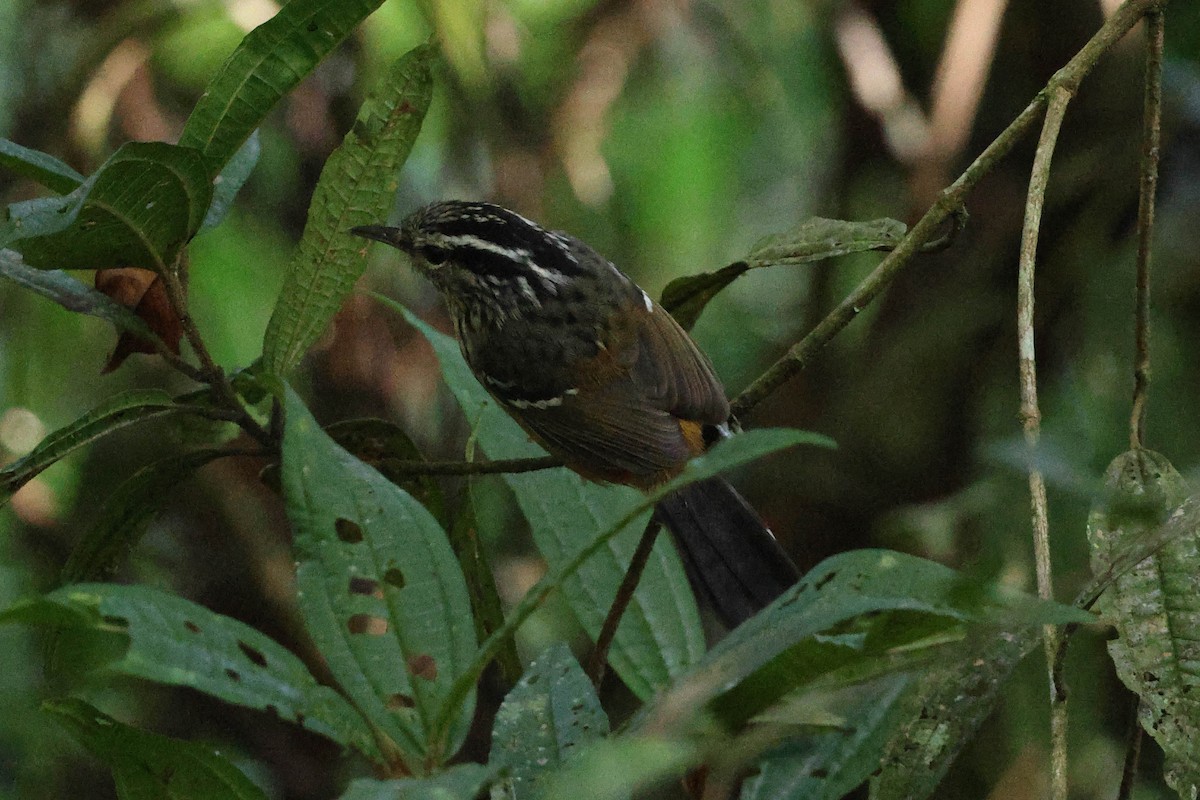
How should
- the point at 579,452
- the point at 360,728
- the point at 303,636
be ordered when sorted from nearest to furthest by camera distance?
1. the point at 360,728
2. the point at 579,452
3. the point at 303,636

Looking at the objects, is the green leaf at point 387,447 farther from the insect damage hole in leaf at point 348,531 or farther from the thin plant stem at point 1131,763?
the thin plant stem at point 1131,763

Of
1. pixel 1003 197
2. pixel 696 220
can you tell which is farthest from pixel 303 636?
pixel 1003 197

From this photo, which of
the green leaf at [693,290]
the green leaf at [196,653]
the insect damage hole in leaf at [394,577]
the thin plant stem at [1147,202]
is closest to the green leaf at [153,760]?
the green leaf at [196,653]

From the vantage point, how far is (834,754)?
1.22 metres

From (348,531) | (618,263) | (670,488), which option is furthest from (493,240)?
(670,488)

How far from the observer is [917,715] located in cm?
132

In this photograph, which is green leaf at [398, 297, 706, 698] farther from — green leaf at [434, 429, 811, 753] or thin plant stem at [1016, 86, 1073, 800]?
green leaf at [434, 429, 811, 753]

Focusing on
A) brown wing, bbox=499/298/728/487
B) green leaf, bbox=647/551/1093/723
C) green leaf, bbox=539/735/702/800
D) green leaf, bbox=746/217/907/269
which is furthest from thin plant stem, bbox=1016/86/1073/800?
brown wing, bbox=499/298/728/487

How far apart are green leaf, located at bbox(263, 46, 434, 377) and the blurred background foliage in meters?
1.91

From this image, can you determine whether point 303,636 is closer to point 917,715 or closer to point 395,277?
point 395,277

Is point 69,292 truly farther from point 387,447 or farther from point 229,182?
point 387,447

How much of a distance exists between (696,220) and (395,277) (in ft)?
3.45

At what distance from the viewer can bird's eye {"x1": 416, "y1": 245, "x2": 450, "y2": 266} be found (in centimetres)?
279

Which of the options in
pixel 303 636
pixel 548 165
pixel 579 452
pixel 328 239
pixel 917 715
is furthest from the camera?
pixel 548 165
